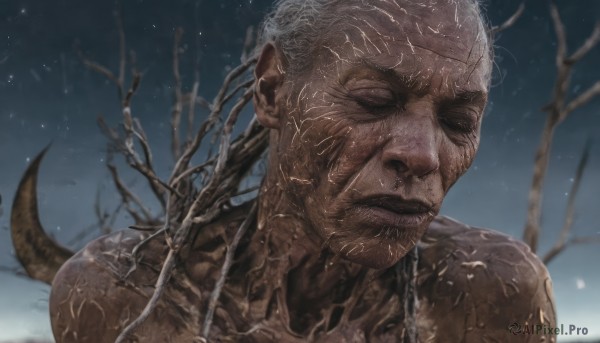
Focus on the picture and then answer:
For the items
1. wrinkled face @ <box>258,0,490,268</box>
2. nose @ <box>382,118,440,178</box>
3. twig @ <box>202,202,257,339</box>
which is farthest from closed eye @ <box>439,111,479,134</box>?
twig @ <box>202,202,257,339</box>

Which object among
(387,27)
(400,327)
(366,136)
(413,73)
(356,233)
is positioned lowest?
(400,327)

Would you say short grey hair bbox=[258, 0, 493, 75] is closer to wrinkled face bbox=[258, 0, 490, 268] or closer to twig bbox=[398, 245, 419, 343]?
wrinkled face bbox=[258, 0, 490, 268]

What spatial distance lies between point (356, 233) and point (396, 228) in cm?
10

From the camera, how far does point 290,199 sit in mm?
2059

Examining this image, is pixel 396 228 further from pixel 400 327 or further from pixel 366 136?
pixel 400 327

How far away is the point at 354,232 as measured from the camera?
1.85 m

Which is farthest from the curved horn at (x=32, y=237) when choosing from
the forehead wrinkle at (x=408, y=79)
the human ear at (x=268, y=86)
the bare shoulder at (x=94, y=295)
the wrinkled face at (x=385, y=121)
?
the forehead wrinkle at (x=408, y=79)

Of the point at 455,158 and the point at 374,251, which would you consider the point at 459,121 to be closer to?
the point at 455,158

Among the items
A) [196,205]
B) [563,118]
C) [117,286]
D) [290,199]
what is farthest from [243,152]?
[563,118]

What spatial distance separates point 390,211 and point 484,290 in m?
0.57

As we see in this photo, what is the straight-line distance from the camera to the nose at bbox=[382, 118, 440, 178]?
5.72 feet

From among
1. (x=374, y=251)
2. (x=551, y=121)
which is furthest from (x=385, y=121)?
(x=551, y=121)

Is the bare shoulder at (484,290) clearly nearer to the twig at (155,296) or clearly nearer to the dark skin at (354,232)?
the dark skin at (354,232)

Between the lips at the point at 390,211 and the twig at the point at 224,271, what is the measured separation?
1.63 feet
